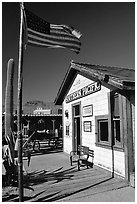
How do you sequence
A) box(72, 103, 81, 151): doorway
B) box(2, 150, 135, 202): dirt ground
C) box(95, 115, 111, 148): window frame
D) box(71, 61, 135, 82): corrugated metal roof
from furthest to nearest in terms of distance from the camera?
box(72, 103, 81, 151): doorway → box(95, 115, 111, 148): window frame → box(71, 61, 135, 82): corrugated metal roof → box(2, 150, 135, 202): dirt ground

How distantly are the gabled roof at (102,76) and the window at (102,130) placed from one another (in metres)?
1.39

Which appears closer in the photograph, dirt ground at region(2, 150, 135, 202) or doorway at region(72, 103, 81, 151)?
dirt ground at region(2, 150, 135, 202)

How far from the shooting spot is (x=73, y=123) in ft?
36.4

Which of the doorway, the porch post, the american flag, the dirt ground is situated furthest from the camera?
the doorway

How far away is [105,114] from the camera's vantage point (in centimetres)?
751

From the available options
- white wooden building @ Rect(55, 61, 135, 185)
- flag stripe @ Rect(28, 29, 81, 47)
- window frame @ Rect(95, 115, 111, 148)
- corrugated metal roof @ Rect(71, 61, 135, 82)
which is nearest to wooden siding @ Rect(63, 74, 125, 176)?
white wooden building @ Rect(55, 61, 135, 185)

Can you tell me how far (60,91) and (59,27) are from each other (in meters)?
6.96

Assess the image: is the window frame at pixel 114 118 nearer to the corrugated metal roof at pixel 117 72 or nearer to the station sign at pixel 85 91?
the corrugated metal roof at pixel 117 72

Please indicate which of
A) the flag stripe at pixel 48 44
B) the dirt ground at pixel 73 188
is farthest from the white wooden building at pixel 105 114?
the flag stripe at pixel 48 44

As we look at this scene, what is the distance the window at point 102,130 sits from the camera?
7638 millimetres

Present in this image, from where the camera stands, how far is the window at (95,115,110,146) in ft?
25.1

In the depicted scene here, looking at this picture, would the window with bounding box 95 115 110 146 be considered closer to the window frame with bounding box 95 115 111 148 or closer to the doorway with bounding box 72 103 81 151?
the window frame with bounding box 95 115 111 148

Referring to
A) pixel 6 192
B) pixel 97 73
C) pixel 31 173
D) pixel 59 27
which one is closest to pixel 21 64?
pixel 59 27

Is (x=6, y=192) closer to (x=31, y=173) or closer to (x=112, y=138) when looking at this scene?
(x=31, y=173)
